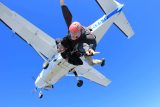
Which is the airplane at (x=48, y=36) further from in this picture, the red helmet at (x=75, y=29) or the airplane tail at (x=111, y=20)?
the red helmet at (x=75, y=29)

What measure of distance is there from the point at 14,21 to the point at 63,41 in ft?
39.4

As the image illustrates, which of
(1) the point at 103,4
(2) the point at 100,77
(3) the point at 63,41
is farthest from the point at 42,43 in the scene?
(3) the point at 63,41

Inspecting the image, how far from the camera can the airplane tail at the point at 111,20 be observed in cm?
3055

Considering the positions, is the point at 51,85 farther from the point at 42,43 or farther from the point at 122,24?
the point at 122,24

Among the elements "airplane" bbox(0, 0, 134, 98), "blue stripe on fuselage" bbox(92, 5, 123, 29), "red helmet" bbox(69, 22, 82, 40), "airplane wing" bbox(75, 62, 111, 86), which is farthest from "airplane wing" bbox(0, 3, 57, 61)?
"red helmet" bbox(69, 22, 82, 40)

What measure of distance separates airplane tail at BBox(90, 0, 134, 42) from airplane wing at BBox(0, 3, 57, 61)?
3.43m

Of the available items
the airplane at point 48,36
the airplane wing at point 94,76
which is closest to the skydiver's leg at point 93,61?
the airplane at point 48,36

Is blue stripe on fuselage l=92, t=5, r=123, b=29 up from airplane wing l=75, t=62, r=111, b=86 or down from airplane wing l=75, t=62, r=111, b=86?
up

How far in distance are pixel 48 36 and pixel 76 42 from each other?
45.0 ft

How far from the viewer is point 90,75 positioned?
35031 millimetres

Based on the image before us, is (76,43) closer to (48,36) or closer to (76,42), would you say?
(76,42)

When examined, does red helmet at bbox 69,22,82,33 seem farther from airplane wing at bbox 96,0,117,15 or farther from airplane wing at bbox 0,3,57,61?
airplane wing at bbox 96,0,117,15

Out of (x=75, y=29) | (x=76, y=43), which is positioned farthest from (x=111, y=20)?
(x=75, y=29)

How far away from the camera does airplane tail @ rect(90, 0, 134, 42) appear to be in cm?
3055
